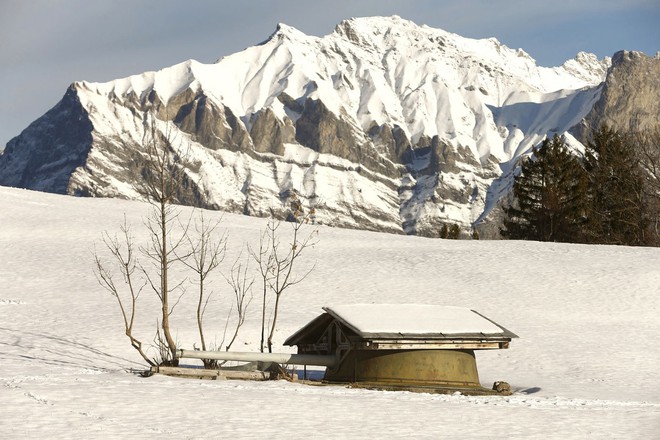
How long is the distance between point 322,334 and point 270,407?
9308 millimetres

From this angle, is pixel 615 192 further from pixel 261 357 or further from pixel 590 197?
pixel 261 357

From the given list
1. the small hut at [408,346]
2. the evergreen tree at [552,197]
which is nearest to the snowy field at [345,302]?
the small hut at [408,346]

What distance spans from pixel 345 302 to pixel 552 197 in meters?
38.1

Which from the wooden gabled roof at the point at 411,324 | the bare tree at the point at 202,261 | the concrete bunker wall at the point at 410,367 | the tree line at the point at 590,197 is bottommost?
the concrete bunker wall at the point at 410,367

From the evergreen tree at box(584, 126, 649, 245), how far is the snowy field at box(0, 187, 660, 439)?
1785 centimetres

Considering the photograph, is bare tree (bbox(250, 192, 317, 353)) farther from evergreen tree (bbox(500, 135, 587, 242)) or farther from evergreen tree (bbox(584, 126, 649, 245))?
evergreen tree (bbox(584, 126, 649, 245))

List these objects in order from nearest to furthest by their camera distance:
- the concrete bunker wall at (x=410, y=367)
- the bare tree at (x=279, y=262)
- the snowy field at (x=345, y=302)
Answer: the snowy field at (x=345, y=302), the concrete bunker wall at (x=410, y=367), the bare tree at (x=279, y=262)

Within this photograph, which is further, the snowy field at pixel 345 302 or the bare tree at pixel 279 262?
the bare tree at pixel 279 262

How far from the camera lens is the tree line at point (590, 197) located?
7500cm

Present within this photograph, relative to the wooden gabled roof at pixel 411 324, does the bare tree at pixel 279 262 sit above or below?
above

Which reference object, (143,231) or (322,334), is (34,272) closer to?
(143,231)

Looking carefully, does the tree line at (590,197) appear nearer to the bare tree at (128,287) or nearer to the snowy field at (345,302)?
the snowy field at (345,302)

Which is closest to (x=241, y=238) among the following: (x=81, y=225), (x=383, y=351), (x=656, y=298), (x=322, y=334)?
(x=81, y=225)

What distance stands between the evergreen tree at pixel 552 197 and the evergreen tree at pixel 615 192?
151 cm
